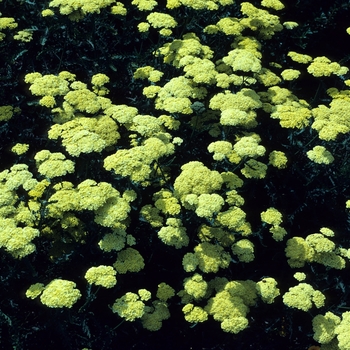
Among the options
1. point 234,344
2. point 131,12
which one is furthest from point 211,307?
point 131,12

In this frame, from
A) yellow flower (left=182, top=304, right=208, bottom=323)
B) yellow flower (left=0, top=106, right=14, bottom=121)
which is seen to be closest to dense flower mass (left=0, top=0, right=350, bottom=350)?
yellow flower (left=182, top=304, right=208, bottom=323)

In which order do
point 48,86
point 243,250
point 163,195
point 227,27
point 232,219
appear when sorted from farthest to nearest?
point 227,27
point 48,86
point 163,195
point 243,250
point 232,219

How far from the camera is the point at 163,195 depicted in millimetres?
4781

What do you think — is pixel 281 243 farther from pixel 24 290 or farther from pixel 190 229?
pixel 24 290

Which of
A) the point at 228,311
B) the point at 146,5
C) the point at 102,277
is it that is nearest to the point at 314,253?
the point at 228,311

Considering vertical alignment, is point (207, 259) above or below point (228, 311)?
above

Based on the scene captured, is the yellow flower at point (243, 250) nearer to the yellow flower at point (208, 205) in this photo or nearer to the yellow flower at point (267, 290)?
the yellow flower at point (267, 290)

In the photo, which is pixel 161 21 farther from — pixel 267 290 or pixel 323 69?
pixel 267 290

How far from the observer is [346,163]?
5.69 metres

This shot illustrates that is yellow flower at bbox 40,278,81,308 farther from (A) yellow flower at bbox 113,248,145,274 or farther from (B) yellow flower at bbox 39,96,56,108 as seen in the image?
(B) yellow flower at bbox 39,96,56,108

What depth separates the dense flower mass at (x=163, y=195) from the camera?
173 inches

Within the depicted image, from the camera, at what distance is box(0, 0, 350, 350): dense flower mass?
439 centimetres

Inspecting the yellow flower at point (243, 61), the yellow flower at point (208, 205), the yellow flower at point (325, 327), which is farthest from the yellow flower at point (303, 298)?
the yellow flower at point (243, 61)

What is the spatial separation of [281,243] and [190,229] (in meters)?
1.16
